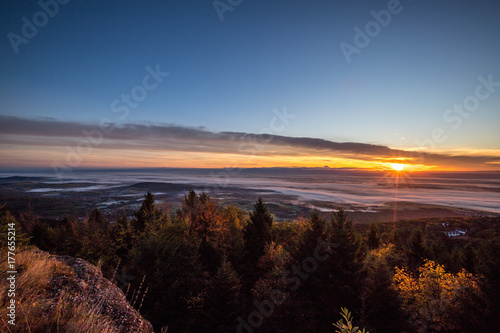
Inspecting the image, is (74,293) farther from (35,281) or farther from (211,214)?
(211,214)

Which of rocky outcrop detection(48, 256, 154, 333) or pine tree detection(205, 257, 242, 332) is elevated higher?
rocky outcrop detection(48, 256, 154, 333)

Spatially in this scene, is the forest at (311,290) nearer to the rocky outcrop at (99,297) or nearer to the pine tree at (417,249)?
the pine tree at (417,249)

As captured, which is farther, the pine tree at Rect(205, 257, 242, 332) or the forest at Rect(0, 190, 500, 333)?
the pine tree at Rect(205, 257, 242, 332)

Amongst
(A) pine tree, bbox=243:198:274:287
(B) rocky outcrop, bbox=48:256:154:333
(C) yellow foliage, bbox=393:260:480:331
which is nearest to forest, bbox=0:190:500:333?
(C) yellow foliage, bbox=393:260:480:331

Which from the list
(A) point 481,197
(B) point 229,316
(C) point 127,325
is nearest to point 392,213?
(A) point 481,197
